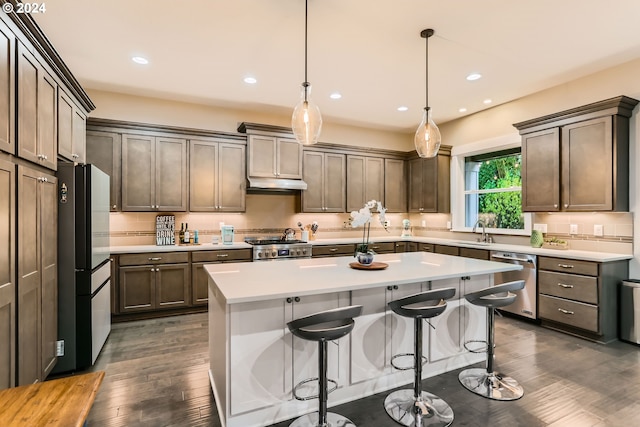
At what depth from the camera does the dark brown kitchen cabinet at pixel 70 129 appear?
271 centimetres

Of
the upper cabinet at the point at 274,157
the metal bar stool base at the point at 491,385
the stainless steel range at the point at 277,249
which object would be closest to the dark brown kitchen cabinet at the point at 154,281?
the stainless steel range at the point at 277,249

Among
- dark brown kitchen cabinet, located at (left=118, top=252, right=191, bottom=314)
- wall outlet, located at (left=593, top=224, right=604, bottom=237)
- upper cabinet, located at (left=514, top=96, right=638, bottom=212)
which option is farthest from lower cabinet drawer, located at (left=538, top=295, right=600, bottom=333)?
dark brown kitchen cabinet, located at (left=118, top=252, right=191, bottom=314)

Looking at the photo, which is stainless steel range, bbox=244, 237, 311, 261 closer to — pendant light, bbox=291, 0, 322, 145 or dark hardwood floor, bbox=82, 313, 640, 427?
dark hardwood floor, bbox=82, 313, 640, 427

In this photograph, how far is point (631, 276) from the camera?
11.7 ft

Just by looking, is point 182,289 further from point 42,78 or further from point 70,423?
point 70,423

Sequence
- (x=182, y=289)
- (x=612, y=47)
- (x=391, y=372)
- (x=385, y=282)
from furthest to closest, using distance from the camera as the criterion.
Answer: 1. (x=182, y=289)
2. (x=612, y=47)
3. (x=391, y=372)
4. (x=385, y=282)

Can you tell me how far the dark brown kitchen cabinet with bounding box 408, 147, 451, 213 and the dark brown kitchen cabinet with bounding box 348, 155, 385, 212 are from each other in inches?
26.6

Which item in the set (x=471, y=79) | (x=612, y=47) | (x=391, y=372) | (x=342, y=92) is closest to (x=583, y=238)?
(x=612, y=47)

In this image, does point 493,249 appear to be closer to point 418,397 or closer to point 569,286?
point 569,286

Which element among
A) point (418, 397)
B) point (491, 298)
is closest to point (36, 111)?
point (418, 397)

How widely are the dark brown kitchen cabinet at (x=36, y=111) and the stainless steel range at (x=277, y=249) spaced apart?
8.35 ft

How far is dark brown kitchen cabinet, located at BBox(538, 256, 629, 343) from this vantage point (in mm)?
3354

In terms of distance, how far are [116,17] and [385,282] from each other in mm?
3013

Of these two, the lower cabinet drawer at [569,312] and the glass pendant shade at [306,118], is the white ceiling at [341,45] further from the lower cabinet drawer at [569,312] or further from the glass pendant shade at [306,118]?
the lower cabinet drawer at [569,312]
